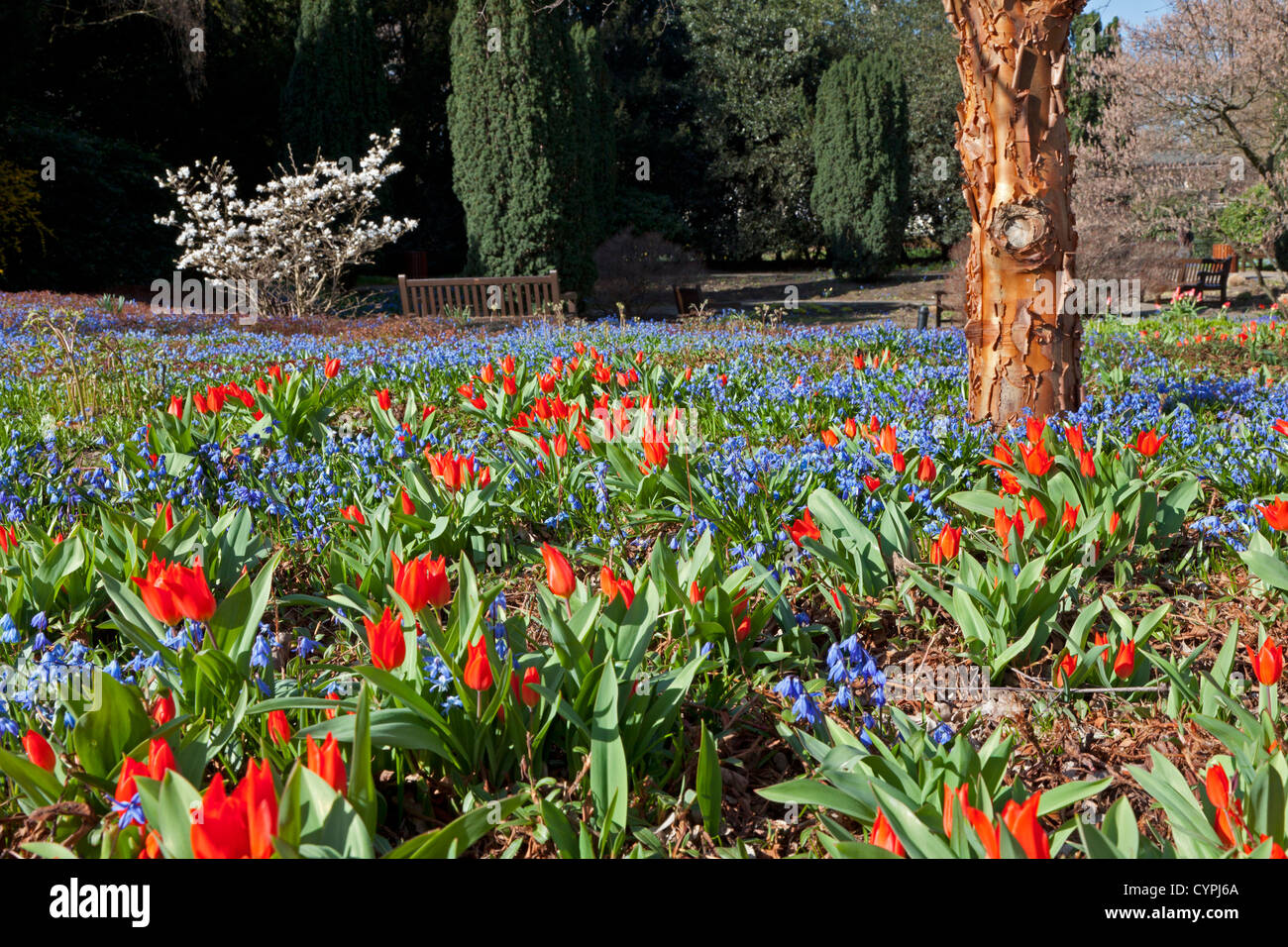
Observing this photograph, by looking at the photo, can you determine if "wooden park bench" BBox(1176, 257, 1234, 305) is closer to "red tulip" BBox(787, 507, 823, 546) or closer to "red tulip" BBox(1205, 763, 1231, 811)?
"red tulip" BBox(787, 507, 823, 546)

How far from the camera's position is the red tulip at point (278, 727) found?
1.67 metres

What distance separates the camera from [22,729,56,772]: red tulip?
1.52 m

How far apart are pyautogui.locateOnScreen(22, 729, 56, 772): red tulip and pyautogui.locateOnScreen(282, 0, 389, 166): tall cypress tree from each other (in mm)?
20483

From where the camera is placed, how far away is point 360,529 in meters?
2.94

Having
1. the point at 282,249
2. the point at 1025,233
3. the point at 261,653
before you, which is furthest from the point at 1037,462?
the point at 282,249

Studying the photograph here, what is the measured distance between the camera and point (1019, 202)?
13.7ft

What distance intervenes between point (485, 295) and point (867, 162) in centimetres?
1607

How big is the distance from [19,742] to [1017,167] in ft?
13.5

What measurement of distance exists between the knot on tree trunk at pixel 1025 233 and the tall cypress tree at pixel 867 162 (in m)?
21.7

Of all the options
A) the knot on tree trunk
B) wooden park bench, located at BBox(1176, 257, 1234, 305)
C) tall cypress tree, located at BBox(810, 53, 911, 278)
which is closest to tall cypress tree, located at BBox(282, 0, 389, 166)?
tall cypress tree, located at BBox(810, 53, 911, 278)

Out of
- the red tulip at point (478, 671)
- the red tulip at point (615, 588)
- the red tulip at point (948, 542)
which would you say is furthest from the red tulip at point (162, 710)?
the red tulip at point (948, 542)

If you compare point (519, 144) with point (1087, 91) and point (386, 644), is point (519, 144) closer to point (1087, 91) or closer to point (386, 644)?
point (1087, 91)
